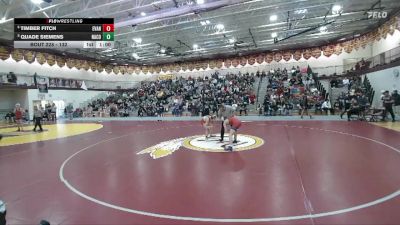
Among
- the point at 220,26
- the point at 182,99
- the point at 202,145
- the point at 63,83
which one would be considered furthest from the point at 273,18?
the point at 63,83

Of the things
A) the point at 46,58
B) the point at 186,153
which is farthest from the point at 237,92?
the point at 46,58

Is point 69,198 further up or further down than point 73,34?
further down

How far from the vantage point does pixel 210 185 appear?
4391 millimetres

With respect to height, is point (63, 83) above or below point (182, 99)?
above

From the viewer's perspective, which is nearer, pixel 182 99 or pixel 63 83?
pixel 182 99

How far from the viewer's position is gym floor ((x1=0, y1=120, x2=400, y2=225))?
3.28 m

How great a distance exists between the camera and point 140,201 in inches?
149

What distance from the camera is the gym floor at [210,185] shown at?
328 centimetres

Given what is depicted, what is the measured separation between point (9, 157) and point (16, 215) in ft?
16.1

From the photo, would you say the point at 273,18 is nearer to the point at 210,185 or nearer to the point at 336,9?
the point at 336,9

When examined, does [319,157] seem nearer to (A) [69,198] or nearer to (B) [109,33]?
(A) [69,198]

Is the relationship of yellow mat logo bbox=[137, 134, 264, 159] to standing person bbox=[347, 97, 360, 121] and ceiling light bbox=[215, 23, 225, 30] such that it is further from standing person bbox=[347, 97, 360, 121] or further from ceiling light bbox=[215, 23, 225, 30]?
ceiling light bbox=[215, 23, 225, 30]

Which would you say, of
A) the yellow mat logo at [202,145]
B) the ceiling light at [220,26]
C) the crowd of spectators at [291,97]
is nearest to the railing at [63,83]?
the ceiling light at [220,26]
